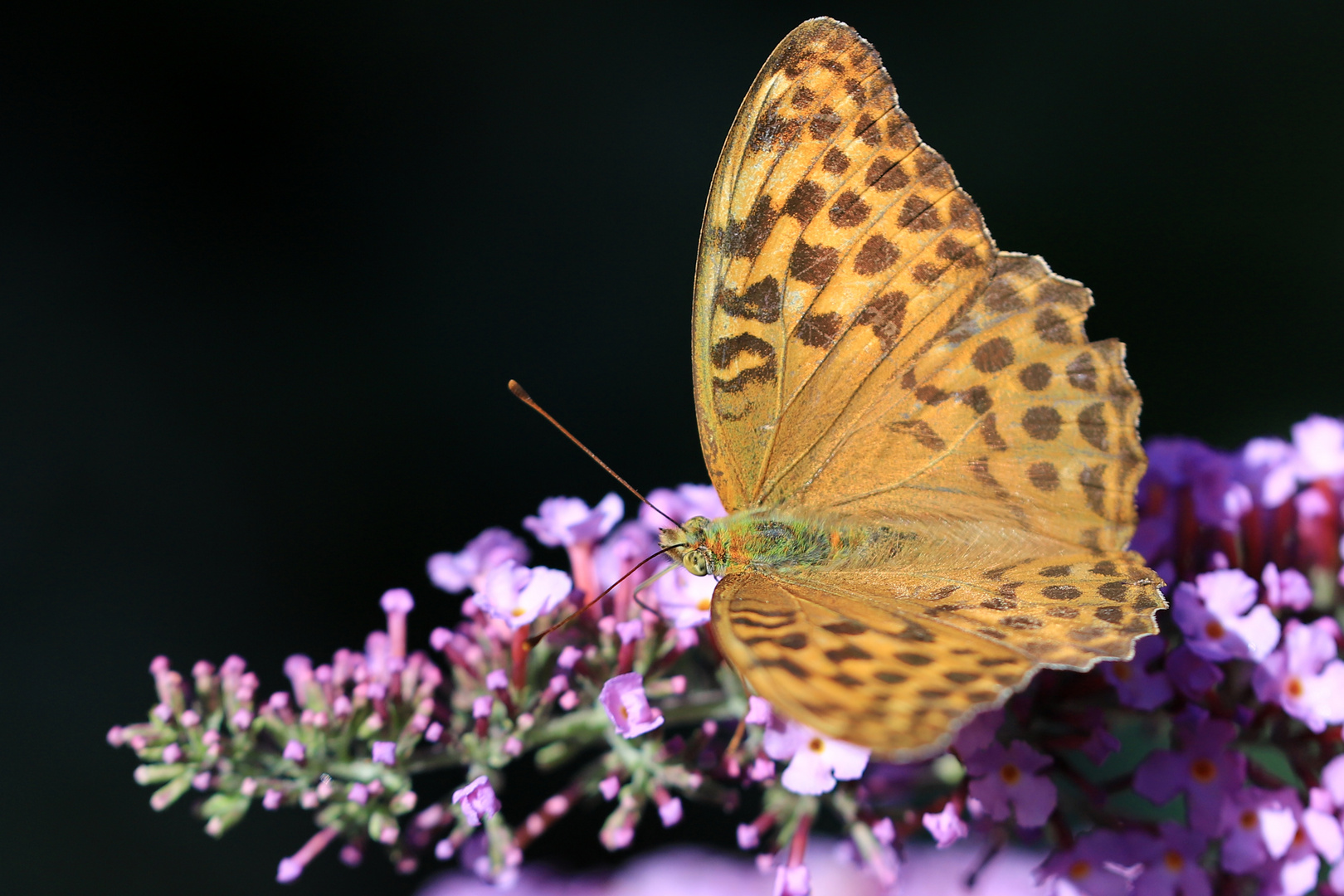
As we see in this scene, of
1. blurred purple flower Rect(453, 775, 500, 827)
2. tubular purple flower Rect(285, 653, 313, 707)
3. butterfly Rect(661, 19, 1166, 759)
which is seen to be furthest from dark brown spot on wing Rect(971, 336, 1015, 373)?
tubular purple flower Rect(285, 653, 313, 707)

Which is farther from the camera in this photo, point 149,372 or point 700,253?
point 149,372

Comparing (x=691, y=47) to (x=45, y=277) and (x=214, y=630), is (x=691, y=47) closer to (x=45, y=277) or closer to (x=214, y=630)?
(x=45, y=277)

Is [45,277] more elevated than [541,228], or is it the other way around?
[45,277]

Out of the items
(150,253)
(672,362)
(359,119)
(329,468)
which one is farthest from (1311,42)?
(150,253)

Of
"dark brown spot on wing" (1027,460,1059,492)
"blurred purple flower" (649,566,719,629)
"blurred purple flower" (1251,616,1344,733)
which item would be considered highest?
"blurred purple flower" (649,566,719,629)

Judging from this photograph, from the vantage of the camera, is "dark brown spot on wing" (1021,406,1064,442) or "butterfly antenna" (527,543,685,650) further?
"dark brown spot on wing" (1021,406,1064,442)

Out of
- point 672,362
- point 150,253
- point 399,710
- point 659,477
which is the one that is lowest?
point 659,477

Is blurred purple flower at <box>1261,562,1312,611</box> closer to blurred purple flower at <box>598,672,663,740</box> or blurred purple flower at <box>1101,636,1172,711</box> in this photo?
blurred purple flower at <box>1101,636,1172,711</box>
